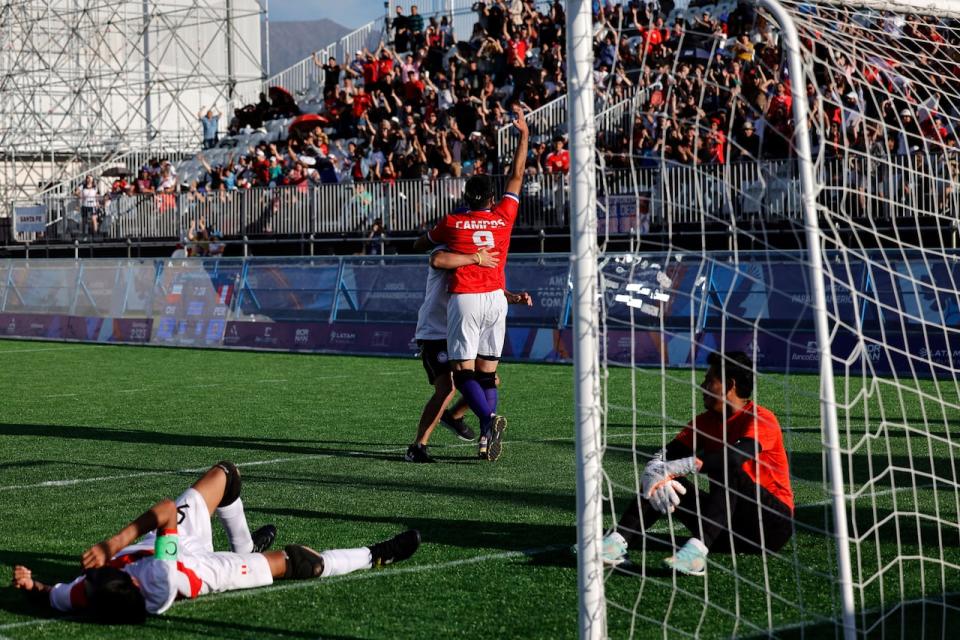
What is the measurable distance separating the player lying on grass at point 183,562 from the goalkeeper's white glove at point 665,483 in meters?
1.16

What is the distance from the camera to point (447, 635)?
5367mm

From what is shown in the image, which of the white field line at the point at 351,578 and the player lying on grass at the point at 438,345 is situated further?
the player lying on grass at the point at 438,345

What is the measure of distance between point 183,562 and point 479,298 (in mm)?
4599

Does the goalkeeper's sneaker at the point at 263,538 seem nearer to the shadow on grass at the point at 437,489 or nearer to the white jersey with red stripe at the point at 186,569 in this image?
the white jersey with red stripe at the point at 186,569

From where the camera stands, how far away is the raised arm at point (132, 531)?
5398 mm

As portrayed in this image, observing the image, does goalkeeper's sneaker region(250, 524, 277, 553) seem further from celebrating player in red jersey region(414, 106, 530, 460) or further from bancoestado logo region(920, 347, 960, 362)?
bancoestado logo region(920, 347, 960, 362)

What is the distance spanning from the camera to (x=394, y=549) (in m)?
6.55

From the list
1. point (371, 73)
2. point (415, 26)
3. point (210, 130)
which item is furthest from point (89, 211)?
point (415, 26)

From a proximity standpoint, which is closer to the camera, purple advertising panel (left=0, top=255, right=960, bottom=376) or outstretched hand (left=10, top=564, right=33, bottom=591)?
outstretched hand (left=10, top=564, right=33, bottom=591)

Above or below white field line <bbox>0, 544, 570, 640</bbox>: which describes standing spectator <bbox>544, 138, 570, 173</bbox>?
above

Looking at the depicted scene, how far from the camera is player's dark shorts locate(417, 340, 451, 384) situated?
10.3m

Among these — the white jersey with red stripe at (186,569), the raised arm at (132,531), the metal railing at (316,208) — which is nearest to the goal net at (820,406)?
the white jersey with red stripe at (186,569)

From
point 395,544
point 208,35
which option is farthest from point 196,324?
point 208,35

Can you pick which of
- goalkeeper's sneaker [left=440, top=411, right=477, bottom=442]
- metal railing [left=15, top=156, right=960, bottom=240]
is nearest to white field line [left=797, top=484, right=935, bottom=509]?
goalkeeper's sneaker [left=440, top=411, right=477, bottom=442]
